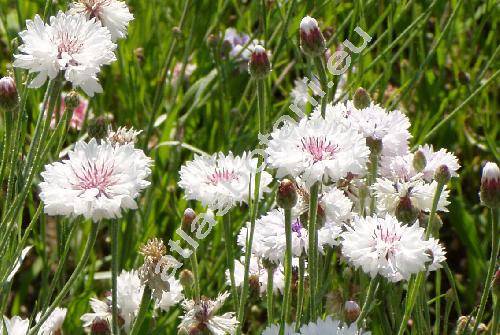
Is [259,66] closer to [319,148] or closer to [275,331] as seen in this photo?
[319,148]

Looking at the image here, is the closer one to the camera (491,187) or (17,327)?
(491,187)

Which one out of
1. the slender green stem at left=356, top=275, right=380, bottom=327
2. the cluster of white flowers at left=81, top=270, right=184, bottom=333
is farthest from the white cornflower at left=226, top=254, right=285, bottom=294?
the slender green stem at left=356, top=275, right=380, bottom=327

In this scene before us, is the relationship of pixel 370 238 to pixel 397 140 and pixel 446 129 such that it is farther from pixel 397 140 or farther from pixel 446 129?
pixel 446 129

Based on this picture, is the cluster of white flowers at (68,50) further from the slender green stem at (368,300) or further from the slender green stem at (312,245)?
the slender green stem at (368,300)

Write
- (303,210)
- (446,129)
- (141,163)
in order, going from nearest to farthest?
(141,163) < (303,210) < (446,129)

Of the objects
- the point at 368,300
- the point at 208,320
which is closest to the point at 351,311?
the point at 368,300

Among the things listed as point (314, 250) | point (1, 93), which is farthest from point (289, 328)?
point (1, 93)

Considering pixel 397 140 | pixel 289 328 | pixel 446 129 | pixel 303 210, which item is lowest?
pixel 289 328
